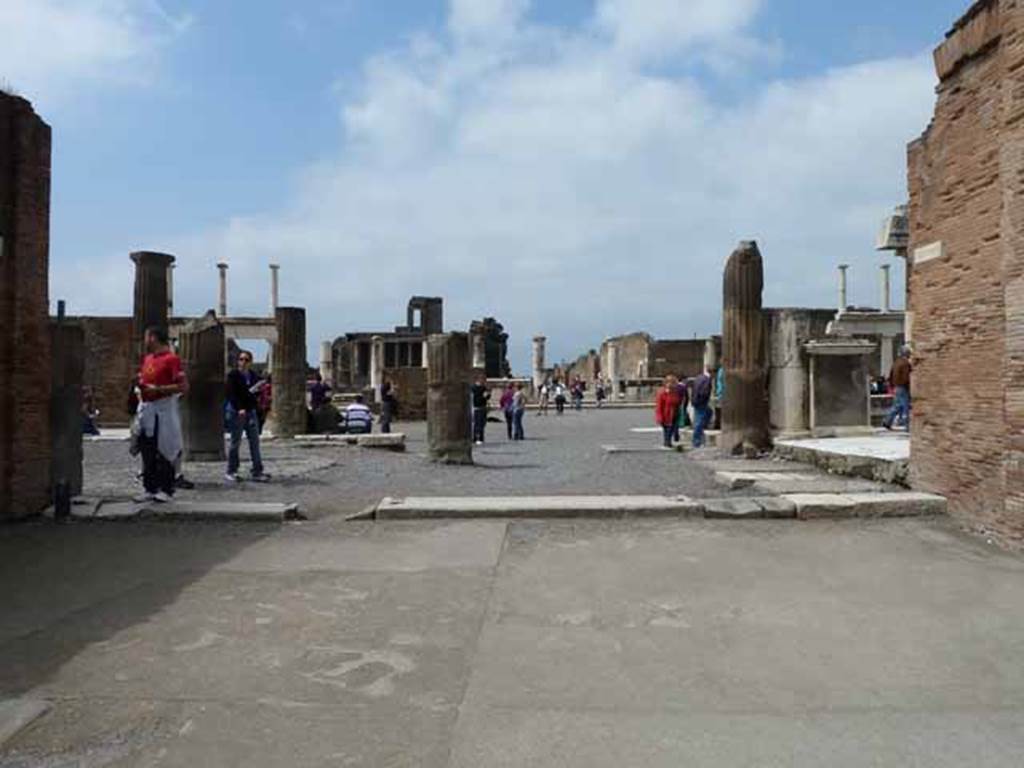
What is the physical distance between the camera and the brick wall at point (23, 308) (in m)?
7.13

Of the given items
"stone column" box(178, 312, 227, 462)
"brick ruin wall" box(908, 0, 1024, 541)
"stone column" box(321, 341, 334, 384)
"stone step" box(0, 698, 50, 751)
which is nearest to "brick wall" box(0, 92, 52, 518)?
"stone step" box(0, 698, 50, 751)

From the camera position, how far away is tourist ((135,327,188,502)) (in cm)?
796

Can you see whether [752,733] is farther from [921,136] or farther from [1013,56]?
[921,136]

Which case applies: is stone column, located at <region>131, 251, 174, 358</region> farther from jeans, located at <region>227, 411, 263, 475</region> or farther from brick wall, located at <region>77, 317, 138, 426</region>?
jeans, located at <region>227, 411, 263, 475</region>

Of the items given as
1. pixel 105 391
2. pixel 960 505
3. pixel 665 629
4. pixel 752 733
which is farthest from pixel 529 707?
pixel 105 391

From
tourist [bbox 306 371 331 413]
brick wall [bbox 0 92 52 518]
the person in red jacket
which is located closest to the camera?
brick wall [bbox 0 92 52 518]

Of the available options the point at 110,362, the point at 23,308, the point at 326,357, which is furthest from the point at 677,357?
the point at 23,308

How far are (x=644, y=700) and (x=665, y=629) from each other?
96 centimetres

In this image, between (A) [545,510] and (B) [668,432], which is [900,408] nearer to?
(B) [668,432]

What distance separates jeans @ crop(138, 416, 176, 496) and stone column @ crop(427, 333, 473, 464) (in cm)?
585

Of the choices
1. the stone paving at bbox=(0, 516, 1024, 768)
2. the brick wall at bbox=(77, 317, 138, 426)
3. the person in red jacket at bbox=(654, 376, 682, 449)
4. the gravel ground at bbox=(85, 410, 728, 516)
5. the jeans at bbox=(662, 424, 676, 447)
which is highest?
the brick wall at bbox=(77, 317, 138, 426)

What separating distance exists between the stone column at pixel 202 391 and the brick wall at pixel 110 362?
16.3 meters

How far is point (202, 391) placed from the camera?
1312 centimetres

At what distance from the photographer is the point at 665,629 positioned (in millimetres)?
4289
